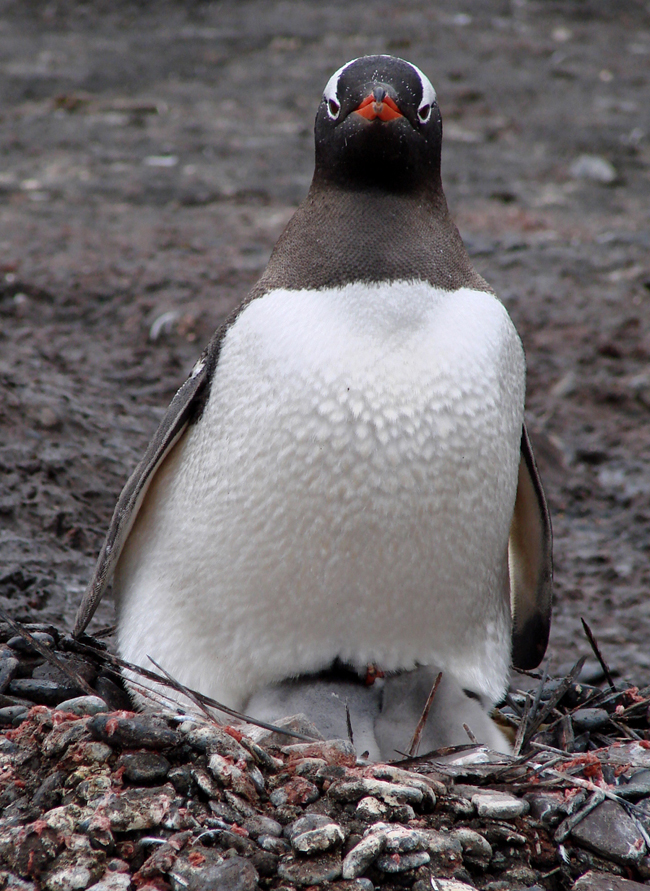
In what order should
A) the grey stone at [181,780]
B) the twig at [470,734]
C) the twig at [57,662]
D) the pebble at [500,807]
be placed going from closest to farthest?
the grey stone at [181,780], the pebble at [500,807], the twig at [57,662], the twig at [470,734]

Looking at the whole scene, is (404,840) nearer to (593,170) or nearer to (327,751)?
(327,751)

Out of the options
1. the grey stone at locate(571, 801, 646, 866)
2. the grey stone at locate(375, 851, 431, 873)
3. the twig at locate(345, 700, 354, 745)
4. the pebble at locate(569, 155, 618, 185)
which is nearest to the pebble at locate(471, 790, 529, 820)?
the grey stone at locate(571, 801, 646, 866)

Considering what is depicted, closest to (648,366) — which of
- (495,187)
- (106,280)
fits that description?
(495,187)

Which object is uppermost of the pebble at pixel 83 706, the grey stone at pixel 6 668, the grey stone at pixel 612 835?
the pebble at pixel 83 706

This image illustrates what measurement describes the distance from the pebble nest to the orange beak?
1.53 m

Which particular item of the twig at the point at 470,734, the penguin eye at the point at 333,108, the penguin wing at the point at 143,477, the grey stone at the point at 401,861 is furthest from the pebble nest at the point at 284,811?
the penguin eye at the point at 333,108

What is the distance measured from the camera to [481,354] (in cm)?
263

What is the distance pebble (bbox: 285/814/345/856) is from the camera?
1.87 meters

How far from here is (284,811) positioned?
6.49ft

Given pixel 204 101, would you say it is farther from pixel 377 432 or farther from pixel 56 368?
pixel 377 432

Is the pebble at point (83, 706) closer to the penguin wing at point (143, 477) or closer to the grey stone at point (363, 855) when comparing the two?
the penguin wing at point (143, 477)

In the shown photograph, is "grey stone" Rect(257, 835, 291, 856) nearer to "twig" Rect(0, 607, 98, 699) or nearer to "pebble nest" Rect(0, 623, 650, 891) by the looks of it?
"pebble nest" Rect(0, 623, 650, 891)

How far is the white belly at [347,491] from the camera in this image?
251 centimetres

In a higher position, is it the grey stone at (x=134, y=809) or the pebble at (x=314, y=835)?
the grey stone at (x=134, y=809)
